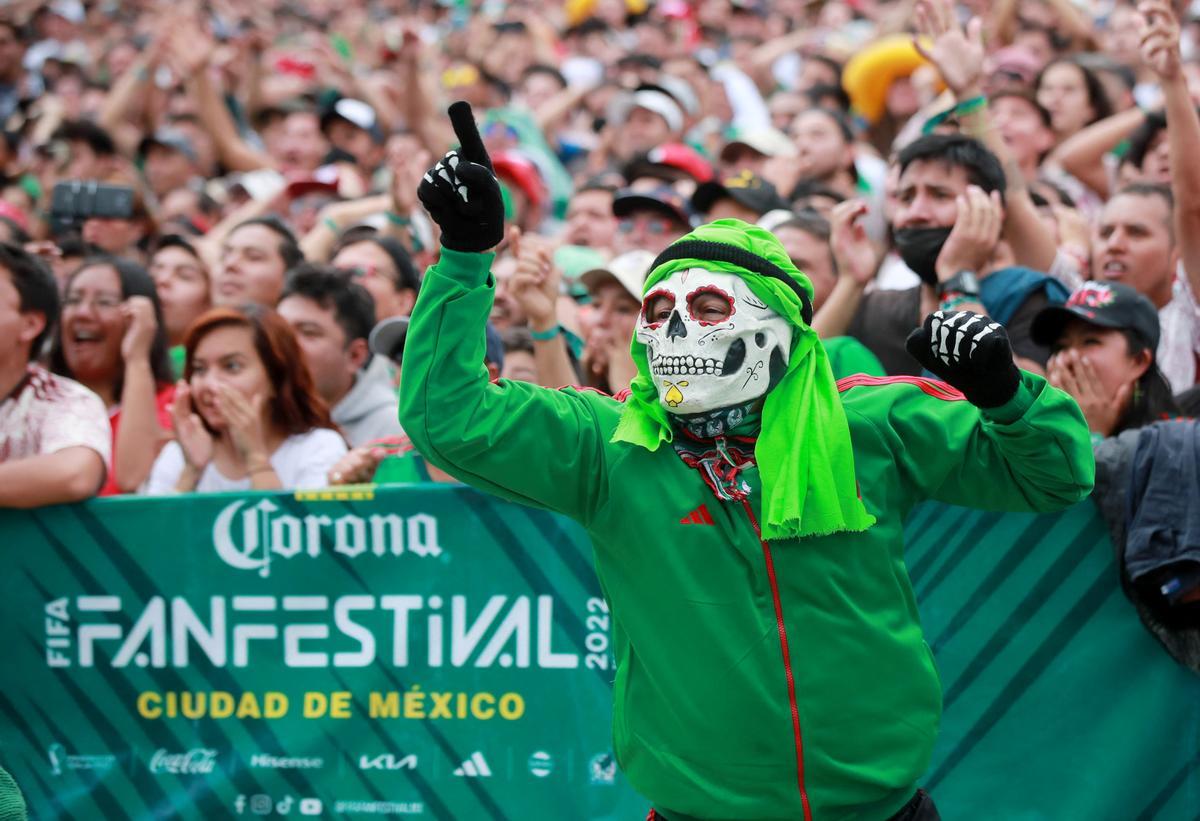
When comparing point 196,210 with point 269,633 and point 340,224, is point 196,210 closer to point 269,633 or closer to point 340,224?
point 340,224

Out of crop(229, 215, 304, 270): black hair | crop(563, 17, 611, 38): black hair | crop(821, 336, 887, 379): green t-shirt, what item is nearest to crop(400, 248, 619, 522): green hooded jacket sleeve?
crop(821, 336, 887, 379): green t-shirt

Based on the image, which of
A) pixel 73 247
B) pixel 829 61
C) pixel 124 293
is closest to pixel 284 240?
pixel 124 293

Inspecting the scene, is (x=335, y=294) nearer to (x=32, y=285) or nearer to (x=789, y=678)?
(x=32, y=285)

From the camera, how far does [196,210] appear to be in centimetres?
928

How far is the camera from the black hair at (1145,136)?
6465 mm

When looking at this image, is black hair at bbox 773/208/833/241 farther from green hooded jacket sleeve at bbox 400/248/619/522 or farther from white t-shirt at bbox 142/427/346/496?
green hooded jacket sleeve at bbox 400/248/619/522

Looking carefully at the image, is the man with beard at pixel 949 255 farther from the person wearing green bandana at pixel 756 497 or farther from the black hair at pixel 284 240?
the black hair at pixel 284 240

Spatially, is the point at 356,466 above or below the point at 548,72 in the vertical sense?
below

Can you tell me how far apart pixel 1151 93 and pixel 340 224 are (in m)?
4.74

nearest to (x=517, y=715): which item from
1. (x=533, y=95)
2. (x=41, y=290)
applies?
(x=41, y=290)

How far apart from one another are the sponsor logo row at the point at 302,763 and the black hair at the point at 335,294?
185 centimetres

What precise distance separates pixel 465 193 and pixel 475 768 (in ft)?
7.15

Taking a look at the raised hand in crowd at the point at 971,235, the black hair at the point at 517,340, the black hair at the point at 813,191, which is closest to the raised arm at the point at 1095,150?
the black hair at the point at 813,191

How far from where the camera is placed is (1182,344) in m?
5.30
